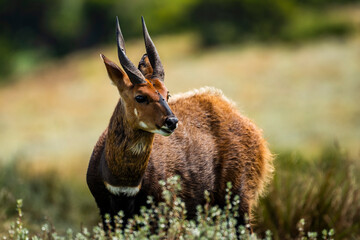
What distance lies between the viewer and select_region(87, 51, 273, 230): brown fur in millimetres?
4910

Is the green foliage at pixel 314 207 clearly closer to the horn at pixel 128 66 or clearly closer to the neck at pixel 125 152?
the neck at pixel 125 152

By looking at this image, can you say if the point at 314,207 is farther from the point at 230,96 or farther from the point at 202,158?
the point at 230,96

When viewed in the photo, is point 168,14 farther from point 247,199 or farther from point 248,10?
point 247,199

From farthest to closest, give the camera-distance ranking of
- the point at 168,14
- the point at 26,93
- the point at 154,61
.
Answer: the point at 168,14 → the point at 26,93 → the point at 154,61

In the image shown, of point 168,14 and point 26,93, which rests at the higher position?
point 168,14

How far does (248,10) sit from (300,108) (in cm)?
1375

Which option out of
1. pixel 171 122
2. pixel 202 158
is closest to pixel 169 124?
pixel 171 122

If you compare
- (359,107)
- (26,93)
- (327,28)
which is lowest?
(359,107)

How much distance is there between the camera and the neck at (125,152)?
4.94 metres

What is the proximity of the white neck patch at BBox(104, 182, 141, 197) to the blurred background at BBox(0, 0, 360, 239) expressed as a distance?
115 centimetres

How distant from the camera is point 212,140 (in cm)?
595

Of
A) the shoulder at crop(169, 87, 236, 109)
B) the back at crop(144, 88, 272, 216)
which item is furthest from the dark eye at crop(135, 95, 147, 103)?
the shoulder at crop(169, 87, 236, 109)

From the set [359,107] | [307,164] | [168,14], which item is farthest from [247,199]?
[168,14]

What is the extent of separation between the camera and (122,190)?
16.6ft
